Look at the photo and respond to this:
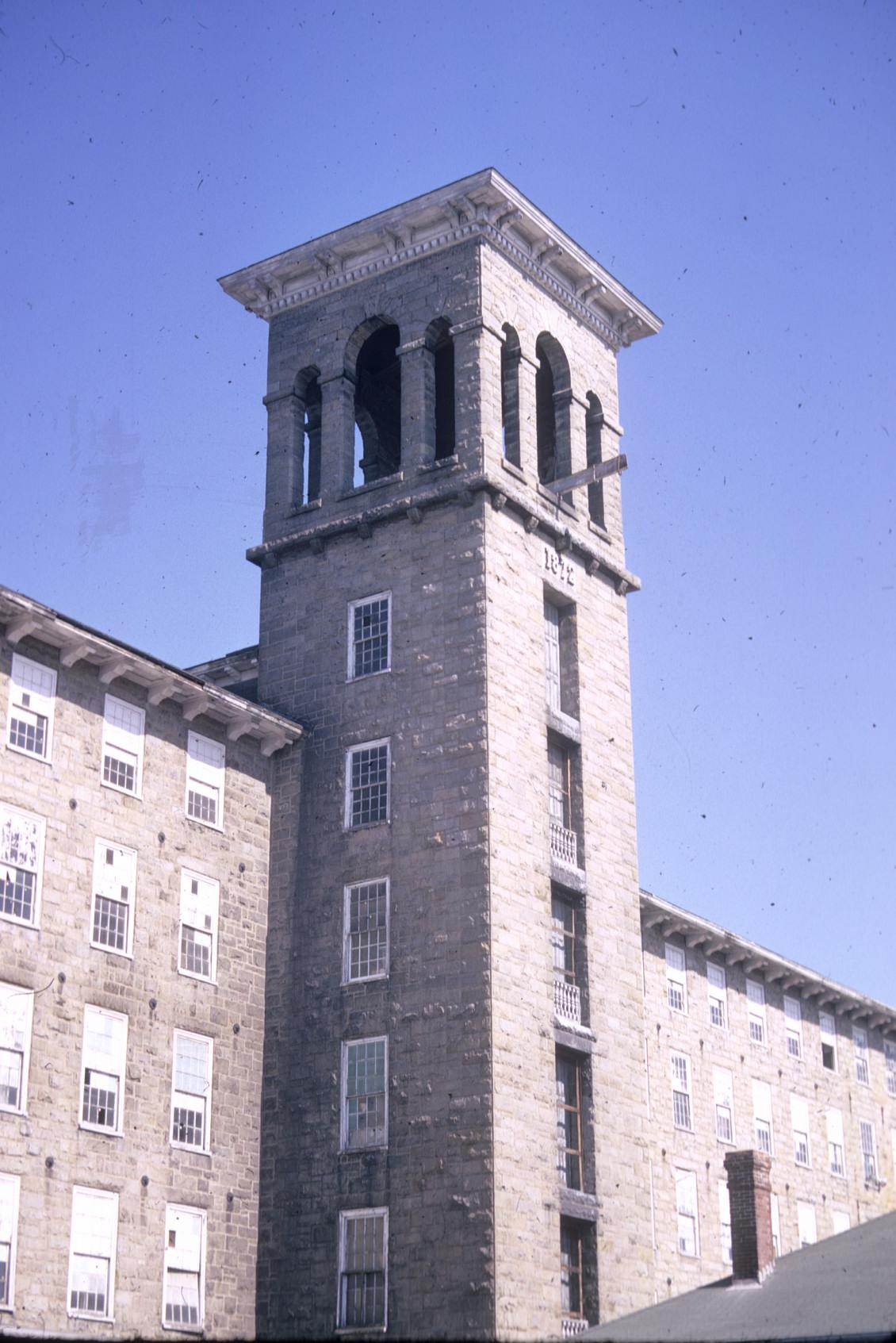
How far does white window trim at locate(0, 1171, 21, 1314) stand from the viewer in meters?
34.7

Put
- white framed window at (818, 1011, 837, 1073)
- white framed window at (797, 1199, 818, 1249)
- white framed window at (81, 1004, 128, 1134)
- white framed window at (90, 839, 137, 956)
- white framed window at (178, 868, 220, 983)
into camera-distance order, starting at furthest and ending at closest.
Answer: white framed window at (818, 1011, 837, 1073) < white framed window at (797, 1199, 818, 1249) < white framed window at (178, 868, 220, 983) < white framed window at (90, 839, 137, 956) < white framed window at (81, 1004, 128, 1134)

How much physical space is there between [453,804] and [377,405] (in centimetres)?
1547

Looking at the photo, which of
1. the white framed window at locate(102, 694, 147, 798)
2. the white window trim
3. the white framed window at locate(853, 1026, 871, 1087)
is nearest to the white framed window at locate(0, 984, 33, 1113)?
the white window trim

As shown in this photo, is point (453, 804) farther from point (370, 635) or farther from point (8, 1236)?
point (8, 1236)

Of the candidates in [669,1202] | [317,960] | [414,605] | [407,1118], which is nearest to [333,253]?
[414,605]

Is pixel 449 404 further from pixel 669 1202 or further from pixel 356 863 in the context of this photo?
pixel 669 1202

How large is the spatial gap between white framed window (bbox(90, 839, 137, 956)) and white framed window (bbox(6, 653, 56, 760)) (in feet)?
7.95

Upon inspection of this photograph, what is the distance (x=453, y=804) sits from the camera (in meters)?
42.7

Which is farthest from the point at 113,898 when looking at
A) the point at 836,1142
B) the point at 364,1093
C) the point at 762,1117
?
the point at 836,1142

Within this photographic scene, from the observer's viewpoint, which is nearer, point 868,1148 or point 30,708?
point 30,708

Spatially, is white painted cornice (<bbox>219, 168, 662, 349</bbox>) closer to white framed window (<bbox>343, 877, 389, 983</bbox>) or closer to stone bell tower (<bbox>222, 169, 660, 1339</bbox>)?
stone bell tower (<bbox>222, 169, 660, 1339</bbox>)

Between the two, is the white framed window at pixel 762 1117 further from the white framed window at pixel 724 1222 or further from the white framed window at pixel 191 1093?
the white framed window at pixel 191 1093

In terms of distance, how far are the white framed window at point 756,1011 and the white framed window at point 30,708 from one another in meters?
26.8

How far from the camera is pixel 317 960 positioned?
4300 centimetres
